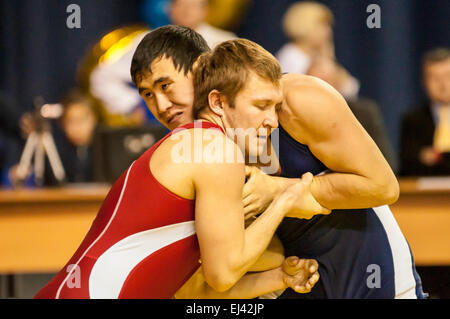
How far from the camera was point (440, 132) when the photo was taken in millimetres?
3869

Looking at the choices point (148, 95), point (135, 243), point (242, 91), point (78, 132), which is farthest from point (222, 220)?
point (78, 132)

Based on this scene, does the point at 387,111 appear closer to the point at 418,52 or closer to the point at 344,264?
the point at 418,52

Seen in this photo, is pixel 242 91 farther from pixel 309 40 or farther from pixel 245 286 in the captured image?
pixel 309 40

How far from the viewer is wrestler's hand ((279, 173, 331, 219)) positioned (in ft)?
5.35

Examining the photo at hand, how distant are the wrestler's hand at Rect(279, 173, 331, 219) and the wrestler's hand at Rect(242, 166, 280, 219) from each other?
54mm

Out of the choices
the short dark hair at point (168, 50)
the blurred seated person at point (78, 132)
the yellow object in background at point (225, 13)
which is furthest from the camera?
the yellow object in background at point (225, 13)

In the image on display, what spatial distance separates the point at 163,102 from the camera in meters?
1.78

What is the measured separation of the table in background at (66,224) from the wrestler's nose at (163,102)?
133 centimetres

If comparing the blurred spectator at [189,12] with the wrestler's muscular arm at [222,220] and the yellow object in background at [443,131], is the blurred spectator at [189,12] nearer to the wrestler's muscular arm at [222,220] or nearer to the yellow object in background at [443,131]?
the yellow object in background at [443,131]

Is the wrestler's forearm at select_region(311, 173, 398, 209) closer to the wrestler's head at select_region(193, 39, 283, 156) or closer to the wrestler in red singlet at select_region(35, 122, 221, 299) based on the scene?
the wrestler's head at select_region(193, 39, 283, 156)

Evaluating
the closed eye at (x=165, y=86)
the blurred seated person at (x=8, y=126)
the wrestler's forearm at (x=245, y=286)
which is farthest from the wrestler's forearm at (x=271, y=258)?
the blurred seated person at (x=8, y=126)

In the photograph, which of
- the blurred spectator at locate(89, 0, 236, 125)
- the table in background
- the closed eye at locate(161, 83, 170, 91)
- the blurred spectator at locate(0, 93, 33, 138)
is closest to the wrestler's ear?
the closed eye at locate(161, 83, 170, 91)

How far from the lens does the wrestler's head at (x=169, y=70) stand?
1759 mm

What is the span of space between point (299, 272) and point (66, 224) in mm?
1537
